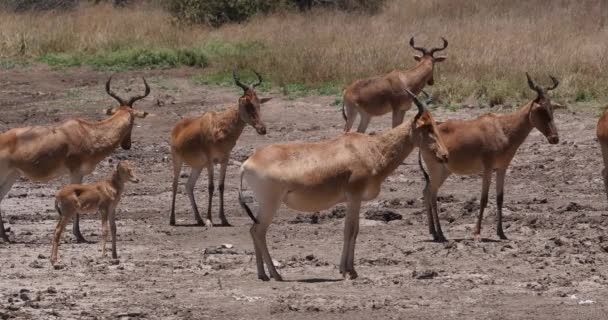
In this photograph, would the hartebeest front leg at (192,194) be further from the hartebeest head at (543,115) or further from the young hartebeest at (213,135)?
the hartebeest head at (543,115)

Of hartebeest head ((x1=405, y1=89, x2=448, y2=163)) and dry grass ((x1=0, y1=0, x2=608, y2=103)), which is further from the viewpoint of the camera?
dry grass ((x1=0, y1=0, x2=608, y2=103))

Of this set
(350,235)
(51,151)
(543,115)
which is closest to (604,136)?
(543,115)

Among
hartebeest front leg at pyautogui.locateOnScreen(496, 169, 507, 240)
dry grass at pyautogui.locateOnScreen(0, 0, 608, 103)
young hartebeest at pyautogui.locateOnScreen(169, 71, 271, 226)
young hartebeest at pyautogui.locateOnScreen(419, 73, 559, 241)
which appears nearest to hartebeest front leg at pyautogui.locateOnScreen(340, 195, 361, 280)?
young hartebeest at pyautogui.locateOnScreen(419, 73, 559, 241)

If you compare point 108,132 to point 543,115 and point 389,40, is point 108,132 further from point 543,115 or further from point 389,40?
point 389,40

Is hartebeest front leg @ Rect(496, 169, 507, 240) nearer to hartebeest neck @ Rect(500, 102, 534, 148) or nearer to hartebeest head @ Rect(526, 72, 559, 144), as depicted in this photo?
hartebeest neck @ Rect(500, 102, 534, 148)

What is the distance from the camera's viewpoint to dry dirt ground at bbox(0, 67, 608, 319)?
11.5 m

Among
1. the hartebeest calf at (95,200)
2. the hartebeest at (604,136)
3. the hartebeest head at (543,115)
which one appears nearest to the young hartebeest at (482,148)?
the hartebeest head at (543,115)

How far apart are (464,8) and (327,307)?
2741 cm

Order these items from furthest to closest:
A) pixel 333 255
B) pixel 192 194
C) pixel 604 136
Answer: pixel 192 194, pixel 604 136, pixel 333 255

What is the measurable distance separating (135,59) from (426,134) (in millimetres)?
17532

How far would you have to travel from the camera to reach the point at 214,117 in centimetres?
1712

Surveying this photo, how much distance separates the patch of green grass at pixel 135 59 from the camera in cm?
2939

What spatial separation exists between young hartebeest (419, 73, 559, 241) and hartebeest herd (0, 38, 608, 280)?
0.01 meters

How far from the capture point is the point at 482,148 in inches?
595
